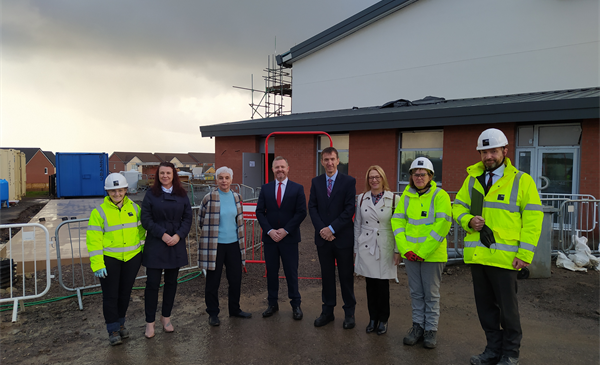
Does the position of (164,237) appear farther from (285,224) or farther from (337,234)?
(337,234)

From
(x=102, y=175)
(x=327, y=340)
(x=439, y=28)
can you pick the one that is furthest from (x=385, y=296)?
(x=102, y=175)

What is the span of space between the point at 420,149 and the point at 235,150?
8.85 meters

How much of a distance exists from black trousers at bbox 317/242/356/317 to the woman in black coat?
5.52ft

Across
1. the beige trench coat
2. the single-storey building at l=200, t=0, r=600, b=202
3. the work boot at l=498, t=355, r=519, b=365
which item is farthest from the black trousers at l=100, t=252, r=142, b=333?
the single-storey building at l=200, t=0, r=600, b=202

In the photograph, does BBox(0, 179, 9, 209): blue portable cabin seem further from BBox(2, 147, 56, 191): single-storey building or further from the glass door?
BBox(2, 147, 56, 191): single-storey building

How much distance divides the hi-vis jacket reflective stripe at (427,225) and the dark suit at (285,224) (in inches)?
52.2

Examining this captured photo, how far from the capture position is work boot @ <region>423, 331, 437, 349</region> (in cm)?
388

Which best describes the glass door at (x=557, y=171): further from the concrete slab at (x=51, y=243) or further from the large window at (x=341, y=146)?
the concrete slab at (x=51, y=243)

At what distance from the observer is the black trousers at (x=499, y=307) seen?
3.38 metres

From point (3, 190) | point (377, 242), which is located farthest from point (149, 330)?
point (3, 190)

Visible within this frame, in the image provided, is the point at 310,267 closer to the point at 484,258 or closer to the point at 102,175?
the point at 484,258

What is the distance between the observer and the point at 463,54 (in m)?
16.0

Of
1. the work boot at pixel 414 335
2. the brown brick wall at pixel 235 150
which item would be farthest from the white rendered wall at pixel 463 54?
the work boot at pixel 414 335

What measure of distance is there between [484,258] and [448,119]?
876cm
